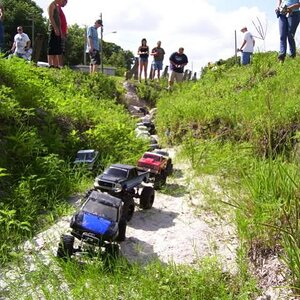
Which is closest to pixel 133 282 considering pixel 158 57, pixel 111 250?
pixel 111 250

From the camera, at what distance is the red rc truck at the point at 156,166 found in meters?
4.96

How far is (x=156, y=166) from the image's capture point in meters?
4.96

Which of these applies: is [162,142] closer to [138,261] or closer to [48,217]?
[48,217]

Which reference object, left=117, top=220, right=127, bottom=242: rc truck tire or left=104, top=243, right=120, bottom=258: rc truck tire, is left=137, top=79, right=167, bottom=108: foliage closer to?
left=117, top=220, right=127, bottom=242: rc truck tire

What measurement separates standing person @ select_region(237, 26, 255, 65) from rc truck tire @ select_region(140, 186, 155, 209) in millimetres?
9212

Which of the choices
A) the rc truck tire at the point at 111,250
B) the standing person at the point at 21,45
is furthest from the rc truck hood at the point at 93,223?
the standing person at the point at 21,45

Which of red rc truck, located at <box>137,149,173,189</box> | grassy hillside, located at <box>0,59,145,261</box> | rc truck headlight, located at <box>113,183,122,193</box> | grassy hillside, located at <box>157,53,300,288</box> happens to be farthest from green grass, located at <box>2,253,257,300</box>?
red rc truck, located at <box>137,149,173,189</box>

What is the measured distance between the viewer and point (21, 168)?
5086 mm

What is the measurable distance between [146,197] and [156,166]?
0.63 meters

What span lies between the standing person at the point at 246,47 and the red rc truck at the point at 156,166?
837 centimetres

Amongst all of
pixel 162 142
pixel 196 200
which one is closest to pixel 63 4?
pixel 162 142

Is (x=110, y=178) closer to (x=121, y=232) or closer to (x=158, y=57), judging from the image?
(x=121, y=232)

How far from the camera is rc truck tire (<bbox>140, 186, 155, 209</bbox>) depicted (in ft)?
14.5

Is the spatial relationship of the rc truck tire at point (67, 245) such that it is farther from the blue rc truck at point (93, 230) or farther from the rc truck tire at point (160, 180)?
the rc truck tire at point (160, 180)
